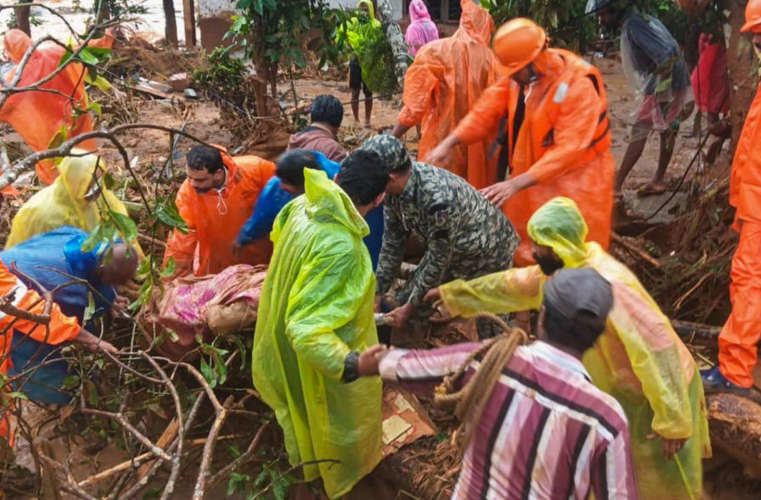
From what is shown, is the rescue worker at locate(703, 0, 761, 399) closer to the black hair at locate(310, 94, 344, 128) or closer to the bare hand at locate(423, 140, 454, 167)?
the bare hand at locate(423, 140, 454, 167)

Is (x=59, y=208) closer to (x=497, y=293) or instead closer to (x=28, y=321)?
(x=28, y=321)

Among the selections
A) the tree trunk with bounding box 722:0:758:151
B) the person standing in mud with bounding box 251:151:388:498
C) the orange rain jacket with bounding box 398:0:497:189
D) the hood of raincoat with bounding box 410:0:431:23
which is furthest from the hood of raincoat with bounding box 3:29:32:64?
the tree trunk with bounding box 722:0:758:151

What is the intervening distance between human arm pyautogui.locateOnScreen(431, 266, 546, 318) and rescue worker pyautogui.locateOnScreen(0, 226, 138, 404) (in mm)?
1390

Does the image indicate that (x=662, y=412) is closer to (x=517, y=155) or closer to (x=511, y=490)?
(x=511, y=490)

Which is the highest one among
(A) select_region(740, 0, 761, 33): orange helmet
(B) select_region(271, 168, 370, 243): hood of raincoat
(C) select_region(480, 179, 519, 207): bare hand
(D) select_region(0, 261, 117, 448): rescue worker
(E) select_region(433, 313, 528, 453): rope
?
(A) select_region(740, 0, 761, 33): orange helmet

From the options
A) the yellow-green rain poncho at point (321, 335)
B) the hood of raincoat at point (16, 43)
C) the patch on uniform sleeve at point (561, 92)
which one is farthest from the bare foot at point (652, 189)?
the hood of raincoat at point (16, 43)

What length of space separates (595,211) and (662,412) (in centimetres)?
155

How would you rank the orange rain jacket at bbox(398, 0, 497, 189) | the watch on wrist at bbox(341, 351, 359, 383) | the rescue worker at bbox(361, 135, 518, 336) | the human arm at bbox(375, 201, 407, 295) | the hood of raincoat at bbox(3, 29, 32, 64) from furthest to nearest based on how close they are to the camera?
the hood of raincoat at bbox(3, 29, 32, 64), the orange rain jacket at bbox(398, 0, 497, 189), the human arm at bbox(375, 201, 407, 295), the rescue worker at bbox(361, 135, 518, 336), the watch on wrist at bbox(341, 351, 359, 383)

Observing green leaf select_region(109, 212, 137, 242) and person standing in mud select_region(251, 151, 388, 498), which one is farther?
person standing in mud select_region(251, 151, 388, 498)

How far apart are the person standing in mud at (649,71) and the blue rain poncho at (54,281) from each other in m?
3.71

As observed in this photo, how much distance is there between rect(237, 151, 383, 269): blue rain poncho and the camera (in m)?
3.72

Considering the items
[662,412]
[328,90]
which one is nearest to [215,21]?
[328,90]

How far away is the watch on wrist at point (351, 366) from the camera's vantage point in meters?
2.28

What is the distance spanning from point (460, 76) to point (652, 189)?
87.2 inches
